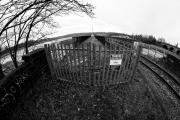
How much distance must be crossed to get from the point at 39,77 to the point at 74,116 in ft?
7.66

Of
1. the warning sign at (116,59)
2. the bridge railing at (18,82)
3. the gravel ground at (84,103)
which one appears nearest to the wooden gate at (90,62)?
the warning sign at (116,59)

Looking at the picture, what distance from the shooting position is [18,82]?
342 cm

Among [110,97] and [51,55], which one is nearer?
[110,97]

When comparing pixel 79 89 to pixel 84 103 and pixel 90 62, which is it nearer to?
pixel 84 103

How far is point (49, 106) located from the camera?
3627mm

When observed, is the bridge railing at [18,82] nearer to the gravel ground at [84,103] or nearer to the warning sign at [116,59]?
the gravel ground at [84,103]

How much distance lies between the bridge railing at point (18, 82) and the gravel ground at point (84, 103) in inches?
9.8

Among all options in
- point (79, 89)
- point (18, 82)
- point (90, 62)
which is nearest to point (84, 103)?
point (79, 89)

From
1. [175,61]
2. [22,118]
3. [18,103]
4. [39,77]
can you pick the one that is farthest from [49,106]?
[175,61]

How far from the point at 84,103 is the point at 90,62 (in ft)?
5.06

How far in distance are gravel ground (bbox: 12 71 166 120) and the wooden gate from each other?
0.33 m

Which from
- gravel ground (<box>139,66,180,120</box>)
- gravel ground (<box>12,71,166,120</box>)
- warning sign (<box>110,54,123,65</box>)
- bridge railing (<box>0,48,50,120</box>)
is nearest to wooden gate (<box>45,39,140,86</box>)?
warning sign (<box>110,54,123,65</box>)

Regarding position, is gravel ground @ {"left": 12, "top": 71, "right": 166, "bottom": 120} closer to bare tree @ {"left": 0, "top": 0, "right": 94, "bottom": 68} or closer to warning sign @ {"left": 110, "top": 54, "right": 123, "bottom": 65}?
warning sign @ {"left": 110, "top": 54, "right": 123, "bottom": 65}

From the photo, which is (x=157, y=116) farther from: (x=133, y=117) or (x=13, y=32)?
(x=13, y=32)
